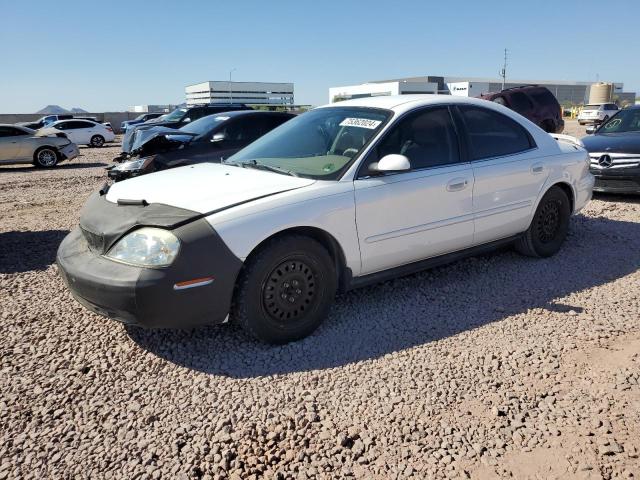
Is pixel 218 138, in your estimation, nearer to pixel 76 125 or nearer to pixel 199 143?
pixel 199 143

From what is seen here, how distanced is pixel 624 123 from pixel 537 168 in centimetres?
535

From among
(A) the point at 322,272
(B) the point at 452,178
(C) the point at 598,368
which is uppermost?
(B) the point at 452,178

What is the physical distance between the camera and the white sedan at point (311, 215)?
312cm

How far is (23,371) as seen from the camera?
3266 millimetres

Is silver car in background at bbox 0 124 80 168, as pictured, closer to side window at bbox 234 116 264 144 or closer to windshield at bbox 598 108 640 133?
side window at bbox 234 116 264 144

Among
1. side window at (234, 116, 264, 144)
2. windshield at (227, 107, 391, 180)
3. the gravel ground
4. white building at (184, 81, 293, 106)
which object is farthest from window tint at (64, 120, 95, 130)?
white building at (184, 81, 293, 106)

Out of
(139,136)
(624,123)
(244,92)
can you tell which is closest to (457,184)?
(624,123)

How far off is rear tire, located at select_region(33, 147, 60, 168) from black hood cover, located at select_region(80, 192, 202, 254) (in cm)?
1386

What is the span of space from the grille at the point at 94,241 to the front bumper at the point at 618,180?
737 centimetres

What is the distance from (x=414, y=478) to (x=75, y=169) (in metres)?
15.2

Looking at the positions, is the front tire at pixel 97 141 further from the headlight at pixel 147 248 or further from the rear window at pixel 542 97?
the headlight at pixel 147 248

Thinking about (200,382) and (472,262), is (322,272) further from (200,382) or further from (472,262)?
(472,262)

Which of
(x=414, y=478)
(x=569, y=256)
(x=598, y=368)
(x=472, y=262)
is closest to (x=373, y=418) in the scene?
(x=414, y=478)

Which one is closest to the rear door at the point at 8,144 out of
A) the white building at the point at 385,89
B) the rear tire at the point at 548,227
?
the rear tire at the point at 548,227
